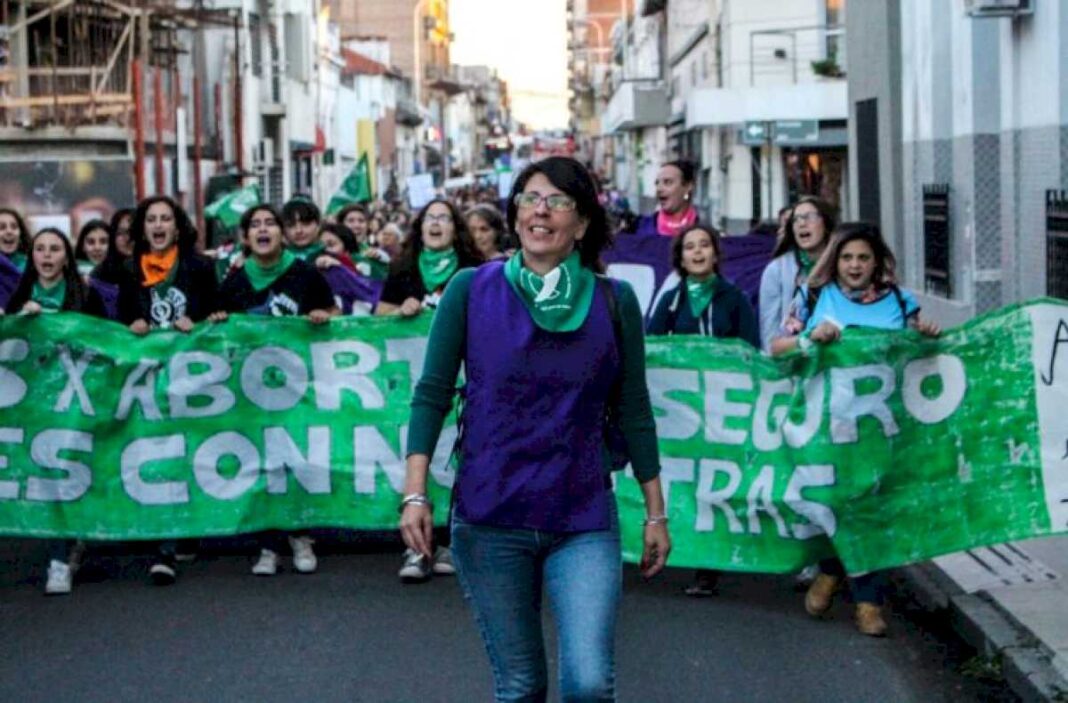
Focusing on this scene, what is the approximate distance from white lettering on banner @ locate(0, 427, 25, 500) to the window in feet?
36.1

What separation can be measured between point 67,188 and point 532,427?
87.0ft

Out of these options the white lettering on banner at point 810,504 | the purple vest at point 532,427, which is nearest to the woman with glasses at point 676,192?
the white lettering on banner at point 810,504

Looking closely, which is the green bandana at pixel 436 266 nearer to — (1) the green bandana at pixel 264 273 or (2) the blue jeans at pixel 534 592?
(1) the green bandana at pixel 264 273

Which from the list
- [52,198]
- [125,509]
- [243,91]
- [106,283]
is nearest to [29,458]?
[125,509]

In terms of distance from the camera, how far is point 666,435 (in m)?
9.59

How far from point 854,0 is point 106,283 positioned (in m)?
13.9

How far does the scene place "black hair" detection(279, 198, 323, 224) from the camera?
43.3 ft

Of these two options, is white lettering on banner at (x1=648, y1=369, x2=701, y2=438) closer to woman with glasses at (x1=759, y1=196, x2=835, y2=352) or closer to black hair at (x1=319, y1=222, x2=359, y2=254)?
woman with glasses at (x1=759, y1=196, x2=835, y2=352)

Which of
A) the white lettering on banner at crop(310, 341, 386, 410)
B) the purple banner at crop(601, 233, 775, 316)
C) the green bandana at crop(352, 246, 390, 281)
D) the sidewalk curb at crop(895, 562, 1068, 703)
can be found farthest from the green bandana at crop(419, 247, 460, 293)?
the green bandana at crop(352, 246, 390, 281)

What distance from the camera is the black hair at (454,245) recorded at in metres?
10.4

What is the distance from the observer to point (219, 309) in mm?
10484

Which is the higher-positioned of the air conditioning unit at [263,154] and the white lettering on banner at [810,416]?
the air conditioning unit at [263,154]

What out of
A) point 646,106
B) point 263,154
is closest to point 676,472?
point 263,154

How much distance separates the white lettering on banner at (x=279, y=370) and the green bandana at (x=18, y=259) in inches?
116
